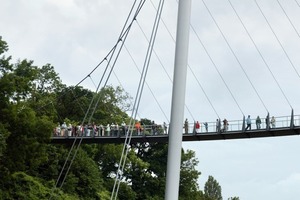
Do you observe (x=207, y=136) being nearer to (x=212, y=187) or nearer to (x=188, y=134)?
(x=188, y=134)

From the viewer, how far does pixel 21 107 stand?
48688mm

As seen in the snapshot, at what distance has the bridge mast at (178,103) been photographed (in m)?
9.04

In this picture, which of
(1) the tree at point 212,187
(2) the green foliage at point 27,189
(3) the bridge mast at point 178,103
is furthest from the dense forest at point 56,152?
(1) the tree at point 212,187

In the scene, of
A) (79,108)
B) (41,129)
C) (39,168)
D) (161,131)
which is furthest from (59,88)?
(161,131)

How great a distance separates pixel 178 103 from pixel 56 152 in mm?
51706

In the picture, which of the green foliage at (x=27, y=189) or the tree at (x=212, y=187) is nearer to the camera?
the green foliage at (x=27, y=189)

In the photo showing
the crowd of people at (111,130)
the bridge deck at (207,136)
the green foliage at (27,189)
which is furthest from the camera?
the green foliage at (27,189)

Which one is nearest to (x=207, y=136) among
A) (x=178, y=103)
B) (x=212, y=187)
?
(x=178, y=103)

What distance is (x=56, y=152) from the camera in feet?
197

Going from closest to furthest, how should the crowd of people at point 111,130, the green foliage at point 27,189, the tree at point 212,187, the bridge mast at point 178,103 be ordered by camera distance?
the bridge mast at point 178,103 < the crowd of people at point 111,130 < the green foliage at point 27,189 < the tree at point 212,187

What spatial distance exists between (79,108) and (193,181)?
15.6 meters

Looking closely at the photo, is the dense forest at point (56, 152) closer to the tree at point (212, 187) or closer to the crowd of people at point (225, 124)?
the crowd of people at point (225, 124)

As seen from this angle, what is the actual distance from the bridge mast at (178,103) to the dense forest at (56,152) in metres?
31.1

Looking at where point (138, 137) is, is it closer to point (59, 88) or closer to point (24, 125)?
point (24, 125)
